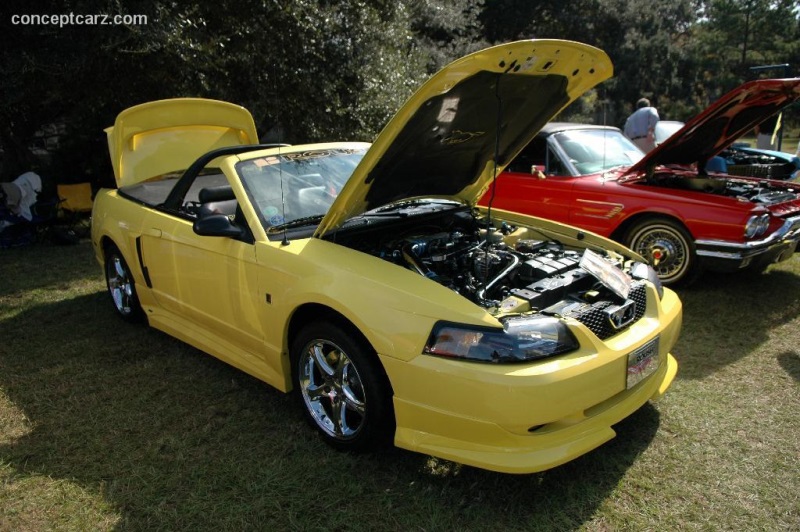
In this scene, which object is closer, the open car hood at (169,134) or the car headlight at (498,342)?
the car headlight at (498,342)

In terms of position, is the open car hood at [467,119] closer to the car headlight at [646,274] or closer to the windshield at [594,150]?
the car headlight at [646,274]

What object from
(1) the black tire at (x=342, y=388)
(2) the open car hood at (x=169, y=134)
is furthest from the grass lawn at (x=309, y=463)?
(2) the open car hood at (x=169, y=134)

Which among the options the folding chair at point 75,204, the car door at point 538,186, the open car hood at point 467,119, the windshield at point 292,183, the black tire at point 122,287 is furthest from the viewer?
the folding chair at point 75,204

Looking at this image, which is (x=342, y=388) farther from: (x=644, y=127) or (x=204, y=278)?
(x=644, y=127)

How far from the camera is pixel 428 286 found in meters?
2.63

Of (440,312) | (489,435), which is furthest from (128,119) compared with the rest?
(489,435)

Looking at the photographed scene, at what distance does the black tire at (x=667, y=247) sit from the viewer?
17.5 ft

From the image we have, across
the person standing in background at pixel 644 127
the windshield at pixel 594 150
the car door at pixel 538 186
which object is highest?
the person standing in background at pixel 644 127

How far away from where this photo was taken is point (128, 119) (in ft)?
16.0

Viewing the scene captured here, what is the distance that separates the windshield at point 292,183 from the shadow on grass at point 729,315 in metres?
2.67

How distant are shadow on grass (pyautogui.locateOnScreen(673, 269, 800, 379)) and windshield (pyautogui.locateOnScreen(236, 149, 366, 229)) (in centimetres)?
267

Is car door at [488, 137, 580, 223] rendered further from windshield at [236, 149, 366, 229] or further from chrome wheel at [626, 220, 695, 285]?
windshield at [236, 149, 366, 229]

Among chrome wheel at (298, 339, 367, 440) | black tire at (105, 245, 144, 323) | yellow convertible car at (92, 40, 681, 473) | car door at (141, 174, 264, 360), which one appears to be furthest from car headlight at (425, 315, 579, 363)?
black tire at (105, 245, 144, 323)

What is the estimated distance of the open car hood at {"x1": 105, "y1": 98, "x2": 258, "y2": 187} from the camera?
495 cm
